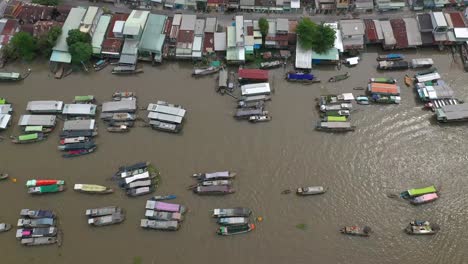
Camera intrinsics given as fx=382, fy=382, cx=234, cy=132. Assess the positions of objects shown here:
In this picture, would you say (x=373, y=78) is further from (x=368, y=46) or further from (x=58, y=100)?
(x=58, y=100)

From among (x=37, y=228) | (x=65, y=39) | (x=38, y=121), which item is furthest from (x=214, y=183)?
(x=65, y=39)

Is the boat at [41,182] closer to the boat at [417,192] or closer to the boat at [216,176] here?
the boat at [216,176]

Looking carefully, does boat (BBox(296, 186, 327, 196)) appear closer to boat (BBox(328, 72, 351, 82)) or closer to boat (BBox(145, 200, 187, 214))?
boat (BBox(145, 200, 187, 214))

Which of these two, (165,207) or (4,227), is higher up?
(165,207)

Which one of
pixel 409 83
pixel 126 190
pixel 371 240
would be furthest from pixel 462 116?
pixel 126 190

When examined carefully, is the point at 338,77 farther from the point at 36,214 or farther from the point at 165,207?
the point at 36,214

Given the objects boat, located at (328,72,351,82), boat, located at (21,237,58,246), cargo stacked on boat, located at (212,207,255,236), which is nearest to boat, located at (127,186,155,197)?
cargo stacked on boat, located at (212,207,255,236)
